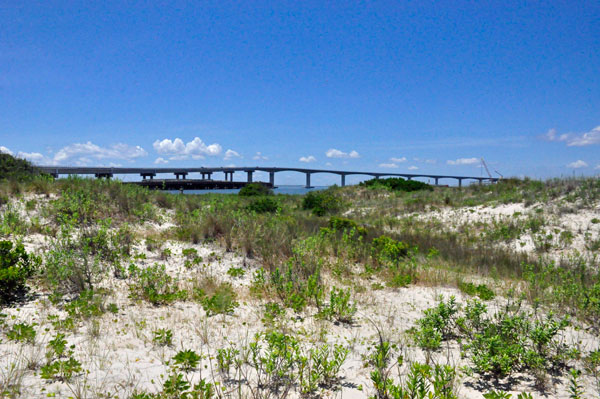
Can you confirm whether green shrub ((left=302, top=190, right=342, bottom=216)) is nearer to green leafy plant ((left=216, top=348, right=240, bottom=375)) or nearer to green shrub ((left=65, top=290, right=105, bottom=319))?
green shrub ((left=65, top=290, right=105, bottom=319))

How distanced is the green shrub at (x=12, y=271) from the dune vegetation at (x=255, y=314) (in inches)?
1.0

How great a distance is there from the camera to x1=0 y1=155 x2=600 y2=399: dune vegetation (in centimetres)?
360

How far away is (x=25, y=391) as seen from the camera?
124 inches

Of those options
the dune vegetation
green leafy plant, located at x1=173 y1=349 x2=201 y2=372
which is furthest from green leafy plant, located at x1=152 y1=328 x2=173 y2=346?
green leafy plant, located at x1=173 y1=349 x2=201 y2=372

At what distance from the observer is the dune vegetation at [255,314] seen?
3.60 metres

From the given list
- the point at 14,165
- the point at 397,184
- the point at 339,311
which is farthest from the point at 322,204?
the point at 339,311

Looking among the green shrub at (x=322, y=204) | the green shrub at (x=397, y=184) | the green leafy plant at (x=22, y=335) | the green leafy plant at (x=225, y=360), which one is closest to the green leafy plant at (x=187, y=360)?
the green leafy plant at (x=225, y=360)

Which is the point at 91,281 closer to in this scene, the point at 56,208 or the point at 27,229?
the point at 27,229

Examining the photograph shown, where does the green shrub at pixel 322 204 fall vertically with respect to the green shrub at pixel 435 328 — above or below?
above

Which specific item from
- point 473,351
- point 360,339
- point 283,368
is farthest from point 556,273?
point 283,368

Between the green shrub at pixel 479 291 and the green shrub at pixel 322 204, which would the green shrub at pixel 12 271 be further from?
the green shrub at pixel 322 204

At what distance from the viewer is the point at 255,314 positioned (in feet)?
17.7

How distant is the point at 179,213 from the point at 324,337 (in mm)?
8244

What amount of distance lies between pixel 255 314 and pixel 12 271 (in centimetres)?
367
